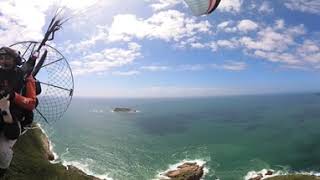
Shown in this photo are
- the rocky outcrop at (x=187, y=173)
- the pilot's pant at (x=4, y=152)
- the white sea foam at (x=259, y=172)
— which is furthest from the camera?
the white sea foam at (x=259, y=172)

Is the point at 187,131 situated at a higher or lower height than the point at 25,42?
lower

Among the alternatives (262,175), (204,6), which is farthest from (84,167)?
(204,6)

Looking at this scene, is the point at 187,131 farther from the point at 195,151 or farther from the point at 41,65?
the point at 41,65

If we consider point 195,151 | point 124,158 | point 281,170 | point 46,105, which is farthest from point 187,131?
point 46,105

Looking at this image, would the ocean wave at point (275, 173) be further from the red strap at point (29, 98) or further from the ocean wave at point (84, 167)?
the red strap at point (29, 98)

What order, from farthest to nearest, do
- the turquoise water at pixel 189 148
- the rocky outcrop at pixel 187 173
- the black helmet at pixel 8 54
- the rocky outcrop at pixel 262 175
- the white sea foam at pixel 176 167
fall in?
the turquoise water at pixel 189 148
the white sea foam at pixel 176 167
the rocky outcrop at pixel 262 175
the rocky outcrop at pixel 187 173
the black helmet at pixel 8 54

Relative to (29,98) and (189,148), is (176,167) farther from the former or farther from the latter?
(29,98)

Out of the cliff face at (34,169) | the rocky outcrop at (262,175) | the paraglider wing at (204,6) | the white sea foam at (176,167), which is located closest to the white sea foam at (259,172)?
the rocky outcrop at (262,175)
